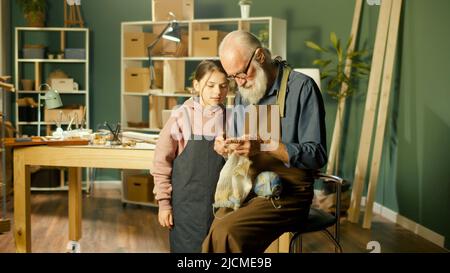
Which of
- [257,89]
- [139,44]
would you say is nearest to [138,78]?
[139,44]

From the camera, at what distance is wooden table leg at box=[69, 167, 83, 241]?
4316 millimetres

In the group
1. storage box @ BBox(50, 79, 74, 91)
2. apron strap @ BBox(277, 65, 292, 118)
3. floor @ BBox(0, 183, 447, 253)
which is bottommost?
floor @ BBox(0, 183, 447, 253)

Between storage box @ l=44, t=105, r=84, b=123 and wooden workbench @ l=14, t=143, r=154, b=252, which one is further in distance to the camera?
storage box @ l=44, t=105, r=84, b=123

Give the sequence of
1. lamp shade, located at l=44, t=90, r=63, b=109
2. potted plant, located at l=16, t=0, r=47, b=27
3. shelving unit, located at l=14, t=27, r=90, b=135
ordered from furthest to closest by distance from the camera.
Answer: shelving unit, located at l=14, t=27, r=90, b=135 < potted plant, located at l=16, t=0, r=47, b=27 < lamp shade, located at l=44, t=90, r=63, b=109

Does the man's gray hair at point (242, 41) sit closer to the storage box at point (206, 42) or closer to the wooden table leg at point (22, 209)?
the wooden table leg at point (22, 209)

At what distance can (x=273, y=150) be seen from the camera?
2291mm

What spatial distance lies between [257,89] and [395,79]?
3495 mm

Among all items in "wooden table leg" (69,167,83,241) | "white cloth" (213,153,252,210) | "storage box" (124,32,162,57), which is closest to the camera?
"white cloth" (213,153,252,210)

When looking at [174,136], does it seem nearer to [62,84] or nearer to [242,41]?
[242,41]

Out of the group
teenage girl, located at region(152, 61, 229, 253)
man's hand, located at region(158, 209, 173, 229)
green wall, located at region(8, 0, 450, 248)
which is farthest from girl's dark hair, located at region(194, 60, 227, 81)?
green wall, located at region(8, 0, 450, 248)

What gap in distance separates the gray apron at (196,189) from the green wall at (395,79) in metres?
2.64

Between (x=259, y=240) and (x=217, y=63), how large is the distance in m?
0.80

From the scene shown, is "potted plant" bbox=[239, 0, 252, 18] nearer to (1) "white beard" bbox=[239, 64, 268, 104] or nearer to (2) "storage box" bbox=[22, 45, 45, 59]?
(2) "storage box" bbox=[22, 45, 45, 59]

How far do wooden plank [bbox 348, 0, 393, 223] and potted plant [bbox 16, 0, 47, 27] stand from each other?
3.69 m
